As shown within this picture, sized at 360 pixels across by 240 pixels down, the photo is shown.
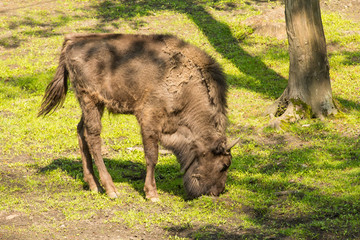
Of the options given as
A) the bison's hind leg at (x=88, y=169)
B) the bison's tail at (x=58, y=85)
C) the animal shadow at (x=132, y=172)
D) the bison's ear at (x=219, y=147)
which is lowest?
the animal shadow at (x=132, y=172)

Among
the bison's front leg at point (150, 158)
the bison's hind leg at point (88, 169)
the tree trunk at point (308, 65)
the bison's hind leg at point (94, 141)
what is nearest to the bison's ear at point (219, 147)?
the bison's front leg at point (150, 158)

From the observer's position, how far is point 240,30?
45.6ft

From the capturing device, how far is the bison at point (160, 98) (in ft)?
22.0

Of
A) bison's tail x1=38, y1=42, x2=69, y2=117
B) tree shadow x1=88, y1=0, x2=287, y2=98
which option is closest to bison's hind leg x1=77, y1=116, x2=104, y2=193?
bison's tail x1=38, y1=42, x2=69, y2=117

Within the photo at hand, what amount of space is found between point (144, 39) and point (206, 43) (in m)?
6.68

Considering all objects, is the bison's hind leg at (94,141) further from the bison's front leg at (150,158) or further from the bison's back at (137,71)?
the bison's front leg at (150,158)

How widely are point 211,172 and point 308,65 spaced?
367 centimetres

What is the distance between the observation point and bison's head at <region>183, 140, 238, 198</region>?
6.67 m

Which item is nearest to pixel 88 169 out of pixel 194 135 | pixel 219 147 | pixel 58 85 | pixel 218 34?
pixel 58 85

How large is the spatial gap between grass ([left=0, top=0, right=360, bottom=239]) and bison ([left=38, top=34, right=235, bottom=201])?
45cm

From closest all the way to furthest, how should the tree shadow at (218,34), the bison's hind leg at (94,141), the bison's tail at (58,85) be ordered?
the bison's hind leg at (94,141), the bison's tail at (58,85), the tree shadow at (218,34)

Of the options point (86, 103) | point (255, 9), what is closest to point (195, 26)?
point (255, 9)

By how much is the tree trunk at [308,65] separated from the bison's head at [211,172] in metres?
2.93

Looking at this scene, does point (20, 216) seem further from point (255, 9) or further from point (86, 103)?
point (255, 9)
